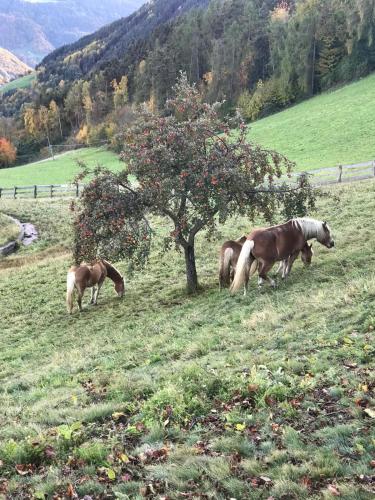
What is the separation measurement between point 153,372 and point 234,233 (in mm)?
15896

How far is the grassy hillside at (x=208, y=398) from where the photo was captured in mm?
5355

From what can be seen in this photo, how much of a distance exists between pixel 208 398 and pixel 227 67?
99.9m

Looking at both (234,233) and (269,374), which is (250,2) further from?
(269,374)

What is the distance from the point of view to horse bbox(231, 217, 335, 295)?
46.4ft

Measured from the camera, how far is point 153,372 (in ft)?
30.4

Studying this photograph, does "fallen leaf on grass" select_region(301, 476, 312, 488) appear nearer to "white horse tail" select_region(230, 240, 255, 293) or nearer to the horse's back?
"white horse tail" select_region(230, 240, 255, 293)

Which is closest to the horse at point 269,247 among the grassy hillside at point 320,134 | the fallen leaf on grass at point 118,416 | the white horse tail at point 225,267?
the white horse tail at point 225,267

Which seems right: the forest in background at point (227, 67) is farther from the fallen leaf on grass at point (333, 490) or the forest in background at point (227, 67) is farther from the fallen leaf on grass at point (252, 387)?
the fallen leaf on grass at point (333, 490)

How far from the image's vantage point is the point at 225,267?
1612cm

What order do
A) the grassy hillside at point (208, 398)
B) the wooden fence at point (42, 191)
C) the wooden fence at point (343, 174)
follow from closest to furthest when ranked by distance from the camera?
the grassy hillside at point (208, 398), the wooden fence at point (343, 174), the wooden fence at point (42, 191)

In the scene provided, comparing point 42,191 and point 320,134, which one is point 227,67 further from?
point 42,191

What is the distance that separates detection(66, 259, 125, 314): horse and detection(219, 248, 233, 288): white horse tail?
463cm

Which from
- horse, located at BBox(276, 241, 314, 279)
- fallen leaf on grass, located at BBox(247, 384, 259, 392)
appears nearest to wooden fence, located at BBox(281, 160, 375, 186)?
horse, located at BBox(276, 241, 314, 279)

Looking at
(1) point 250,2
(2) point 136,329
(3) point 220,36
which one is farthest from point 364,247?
(1) point 250,2
